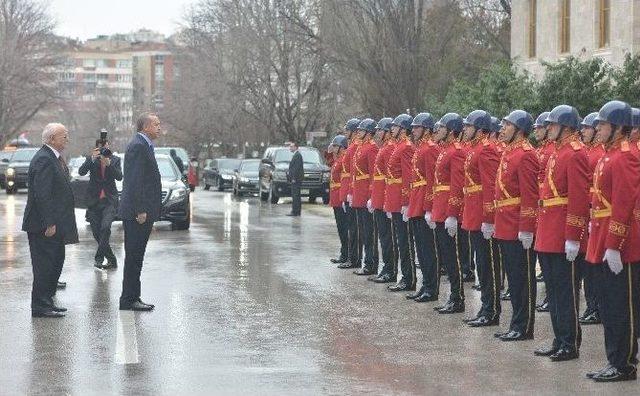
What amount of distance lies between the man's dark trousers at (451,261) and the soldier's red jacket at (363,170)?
3.31 metres

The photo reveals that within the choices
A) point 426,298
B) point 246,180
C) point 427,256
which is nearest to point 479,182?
point 427,256

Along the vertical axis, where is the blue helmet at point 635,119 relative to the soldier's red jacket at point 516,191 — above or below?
above

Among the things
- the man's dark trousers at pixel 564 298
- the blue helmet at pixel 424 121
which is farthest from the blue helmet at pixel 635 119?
the blue helmet at pixel 424 121

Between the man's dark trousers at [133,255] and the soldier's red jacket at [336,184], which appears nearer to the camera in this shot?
the man's dark trousers at [133,255]

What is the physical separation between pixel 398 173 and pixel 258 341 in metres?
5.31

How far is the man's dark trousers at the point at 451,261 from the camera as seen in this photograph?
14492 millimetres

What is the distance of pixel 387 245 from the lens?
17.8m

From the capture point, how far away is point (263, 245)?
2398 cm

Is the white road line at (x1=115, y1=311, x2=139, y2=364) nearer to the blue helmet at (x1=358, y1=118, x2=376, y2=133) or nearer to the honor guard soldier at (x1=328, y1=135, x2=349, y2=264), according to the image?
the blue helmet at (x1=358, y1=118, x2=376, y2=133)

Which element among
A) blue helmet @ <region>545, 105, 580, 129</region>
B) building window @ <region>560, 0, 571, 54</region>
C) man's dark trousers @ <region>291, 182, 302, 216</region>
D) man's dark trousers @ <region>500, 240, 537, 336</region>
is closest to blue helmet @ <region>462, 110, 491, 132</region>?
man's dark trousers @ <region>500, 240, 537, 336</region>

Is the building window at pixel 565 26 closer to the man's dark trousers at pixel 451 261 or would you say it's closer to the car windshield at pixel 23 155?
the car windshield at pixel 23 155

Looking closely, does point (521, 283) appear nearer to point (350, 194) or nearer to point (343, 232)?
point (350, 194)

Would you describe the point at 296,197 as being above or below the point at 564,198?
below

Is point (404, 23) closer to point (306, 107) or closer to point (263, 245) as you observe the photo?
point (263, 245)
